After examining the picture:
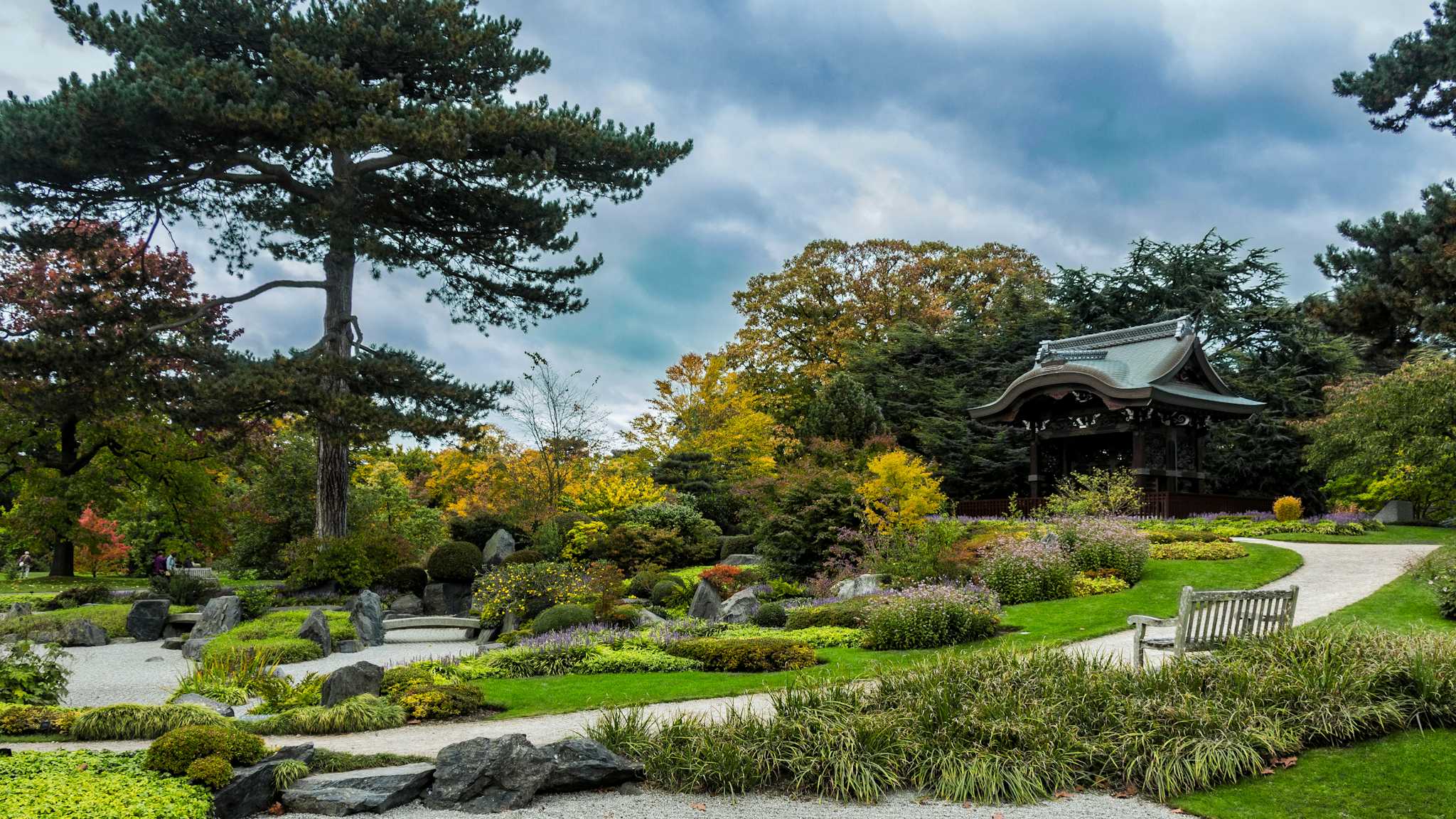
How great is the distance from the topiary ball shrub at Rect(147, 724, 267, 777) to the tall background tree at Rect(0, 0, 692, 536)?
32.4 ft

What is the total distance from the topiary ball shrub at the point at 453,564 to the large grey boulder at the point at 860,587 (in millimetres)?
8167

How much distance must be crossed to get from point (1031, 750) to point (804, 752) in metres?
1.52

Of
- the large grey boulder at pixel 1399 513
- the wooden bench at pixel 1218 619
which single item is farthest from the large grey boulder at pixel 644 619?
the large grey boulder at pixel 1399 513

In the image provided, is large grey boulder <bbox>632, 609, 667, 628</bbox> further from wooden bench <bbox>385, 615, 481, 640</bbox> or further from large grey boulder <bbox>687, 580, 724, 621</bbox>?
wooden bench <bbox>385, 615, 481, 640</bbox>

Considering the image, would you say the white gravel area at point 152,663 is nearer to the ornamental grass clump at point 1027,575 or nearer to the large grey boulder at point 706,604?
the large grey boulder at point 706,604

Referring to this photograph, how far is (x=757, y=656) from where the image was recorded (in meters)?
10.3

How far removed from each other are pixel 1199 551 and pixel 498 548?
14.4 metres

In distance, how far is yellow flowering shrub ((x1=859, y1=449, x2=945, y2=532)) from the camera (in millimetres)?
16297

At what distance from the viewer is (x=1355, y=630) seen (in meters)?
8.21

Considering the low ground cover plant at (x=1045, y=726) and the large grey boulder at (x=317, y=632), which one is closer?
the low ground cover plant at (x=1045, y=726)

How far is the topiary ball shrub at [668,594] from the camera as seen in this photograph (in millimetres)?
17781

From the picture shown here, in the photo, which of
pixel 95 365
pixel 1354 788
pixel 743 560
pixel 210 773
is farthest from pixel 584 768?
pixel 743 560

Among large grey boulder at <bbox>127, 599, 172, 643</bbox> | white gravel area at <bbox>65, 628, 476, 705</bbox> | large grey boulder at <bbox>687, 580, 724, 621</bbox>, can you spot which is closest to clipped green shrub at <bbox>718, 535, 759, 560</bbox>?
large grey boulder at <bbox>687, 580, 724, 621</bbox>

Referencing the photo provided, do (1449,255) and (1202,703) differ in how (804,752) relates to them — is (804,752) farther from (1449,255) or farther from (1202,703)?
(1449,255)
